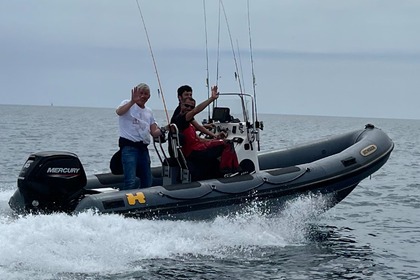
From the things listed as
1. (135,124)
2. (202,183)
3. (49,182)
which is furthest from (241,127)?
(49,182)

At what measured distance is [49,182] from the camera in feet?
23.7

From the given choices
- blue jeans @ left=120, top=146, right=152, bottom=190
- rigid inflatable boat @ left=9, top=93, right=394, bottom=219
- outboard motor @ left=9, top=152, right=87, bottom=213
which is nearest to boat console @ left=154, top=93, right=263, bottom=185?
rigid inflatable boat @ left=9, top=93, right=394, bottom=219

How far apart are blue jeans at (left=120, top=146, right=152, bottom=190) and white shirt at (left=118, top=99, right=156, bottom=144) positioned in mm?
131

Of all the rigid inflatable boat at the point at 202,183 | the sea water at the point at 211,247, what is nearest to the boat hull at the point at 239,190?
the rigid inflatable boat at the point at 202,183

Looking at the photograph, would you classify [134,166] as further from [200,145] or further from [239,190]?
[239,190]

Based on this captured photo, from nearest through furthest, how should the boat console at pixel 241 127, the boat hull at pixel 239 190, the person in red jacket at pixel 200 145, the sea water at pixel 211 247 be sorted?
the sea water at pixel 211 247 < the boat hull at pixel 239 190 < the person in red jacket at pixel 200 145 < the boat console at pixel 241 127

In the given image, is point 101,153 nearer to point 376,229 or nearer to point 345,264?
point 376,229

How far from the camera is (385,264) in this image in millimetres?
7918

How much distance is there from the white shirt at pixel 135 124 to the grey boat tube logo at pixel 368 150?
310 cm

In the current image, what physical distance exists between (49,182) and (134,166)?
1.02 metres

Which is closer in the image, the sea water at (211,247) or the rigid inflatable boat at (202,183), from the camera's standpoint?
the sea water at (211,247)

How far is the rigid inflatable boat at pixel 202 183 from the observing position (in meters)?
7.27

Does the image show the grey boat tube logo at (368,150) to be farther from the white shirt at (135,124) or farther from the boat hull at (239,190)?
the white shirt at (135,124)

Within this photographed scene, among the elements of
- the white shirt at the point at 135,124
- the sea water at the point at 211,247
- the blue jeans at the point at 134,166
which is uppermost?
the white shirt at the point at 135,124
